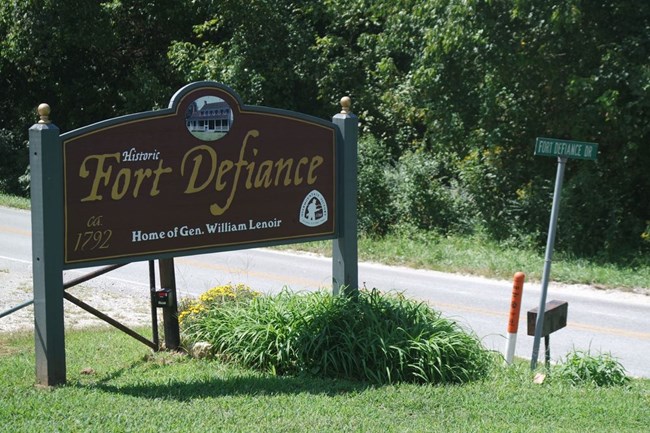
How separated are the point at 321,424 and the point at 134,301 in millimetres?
7325

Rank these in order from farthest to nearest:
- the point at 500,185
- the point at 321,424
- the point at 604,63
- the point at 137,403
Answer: the point at 500,185
the point at 604,63
the point at 137,403
the point at 321,424

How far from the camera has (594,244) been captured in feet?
62.3

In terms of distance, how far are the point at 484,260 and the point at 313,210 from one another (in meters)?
8.34

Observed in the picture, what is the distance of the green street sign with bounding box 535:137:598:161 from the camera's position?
9.18m

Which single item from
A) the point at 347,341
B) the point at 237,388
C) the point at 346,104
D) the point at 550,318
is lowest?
the point at 237,388

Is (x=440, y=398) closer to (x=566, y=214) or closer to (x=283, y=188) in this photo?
(x=283, y=188)

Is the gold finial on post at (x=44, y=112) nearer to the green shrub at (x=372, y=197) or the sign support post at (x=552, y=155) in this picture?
the sign support post at (x=552, y=155)

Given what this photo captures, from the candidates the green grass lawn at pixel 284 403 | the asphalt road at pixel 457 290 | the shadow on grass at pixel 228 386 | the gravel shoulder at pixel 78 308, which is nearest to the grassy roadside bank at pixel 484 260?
the asphalt road at pixel 457 290

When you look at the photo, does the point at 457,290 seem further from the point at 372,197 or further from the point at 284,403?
the point at 284,403

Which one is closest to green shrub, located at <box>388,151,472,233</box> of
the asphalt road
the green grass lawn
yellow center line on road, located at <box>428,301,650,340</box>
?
the asphalt road

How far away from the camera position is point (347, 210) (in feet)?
32.9

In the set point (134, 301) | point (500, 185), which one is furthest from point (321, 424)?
point (500, 185)

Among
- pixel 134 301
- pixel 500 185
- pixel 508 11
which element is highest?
pixel 508 11

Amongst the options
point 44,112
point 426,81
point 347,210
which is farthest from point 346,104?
point 426,81
